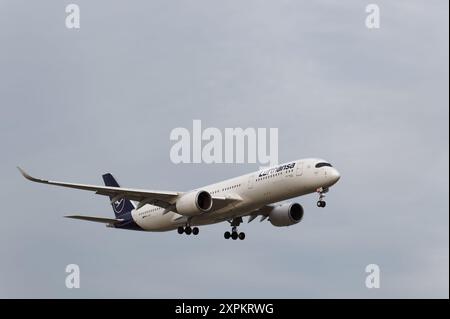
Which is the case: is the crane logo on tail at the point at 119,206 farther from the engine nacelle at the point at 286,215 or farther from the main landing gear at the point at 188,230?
the engine nacelle at the point at 286,215

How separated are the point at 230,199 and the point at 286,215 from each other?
24.0ft

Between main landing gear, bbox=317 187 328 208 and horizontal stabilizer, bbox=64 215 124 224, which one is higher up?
horizontal stabilizer, bbox=64 215 124 224

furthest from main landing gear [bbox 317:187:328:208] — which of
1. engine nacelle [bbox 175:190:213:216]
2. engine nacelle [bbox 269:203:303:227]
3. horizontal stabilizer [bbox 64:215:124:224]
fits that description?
horizontal stabilizer [bbox 64:215:124:224]

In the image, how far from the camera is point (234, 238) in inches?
3184

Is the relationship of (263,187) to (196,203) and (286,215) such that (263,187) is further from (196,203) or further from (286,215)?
(286,215)

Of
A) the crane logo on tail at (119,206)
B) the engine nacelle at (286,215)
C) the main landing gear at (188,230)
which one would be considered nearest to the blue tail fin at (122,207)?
the crane logo on tail at (119,206)

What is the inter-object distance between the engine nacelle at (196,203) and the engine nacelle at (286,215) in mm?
7537

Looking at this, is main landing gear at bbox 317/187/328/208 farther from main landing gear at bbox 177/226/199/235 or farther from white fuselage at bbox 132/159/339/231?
main landing gear at bbox 177/226/199/235

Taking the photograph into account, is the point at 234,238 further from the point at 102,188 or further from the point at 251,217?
the point at 102,188

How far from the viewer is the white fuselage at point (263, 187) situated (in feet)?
232

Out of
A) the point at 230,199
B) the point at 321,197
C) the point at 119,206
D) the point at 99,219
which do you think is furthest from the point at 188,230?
the point at 321,197

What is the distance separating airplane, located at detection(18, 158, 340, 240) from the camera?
2798 inches
